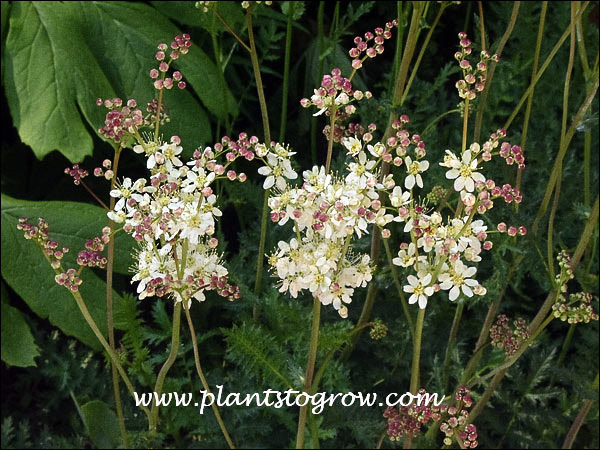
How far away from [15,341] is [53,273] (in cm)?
12

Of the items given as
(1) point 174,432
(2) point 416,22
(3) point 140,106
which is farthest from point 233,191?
(2) point 416,22

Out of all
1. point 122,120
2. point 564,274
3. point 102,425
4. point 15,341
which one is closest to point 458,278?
point 564,274

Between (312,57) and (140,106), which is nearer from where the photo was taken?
(140,106)

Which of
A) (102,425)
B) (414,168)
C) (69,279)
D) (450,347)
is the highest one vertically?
(414,168)

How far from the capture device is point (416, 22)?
67 cm

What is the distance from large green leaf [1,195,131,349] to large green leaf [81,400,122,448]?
0.28 feet

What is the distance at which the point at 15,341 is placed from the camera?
1047 millimetres

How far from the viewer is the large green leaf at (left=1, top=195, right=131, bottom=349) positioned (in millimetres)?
975

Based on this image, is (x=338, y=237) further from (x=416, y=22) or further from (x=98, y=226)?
(x=98, y=226)

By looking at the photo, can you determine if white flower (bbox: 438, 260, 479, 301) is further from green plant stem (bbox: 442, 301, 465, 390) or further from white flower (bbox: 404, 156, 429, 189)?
green plant stem (bbox: 442, 301, 465, 390)

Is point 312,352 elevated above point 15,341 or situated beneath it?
elevated above

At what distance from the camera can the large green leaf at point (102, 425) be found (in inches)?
36.4

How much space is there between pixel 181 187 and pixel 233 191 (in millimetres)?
443

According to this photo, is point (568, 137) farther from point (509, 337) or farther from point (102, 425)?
point (102, 425)
